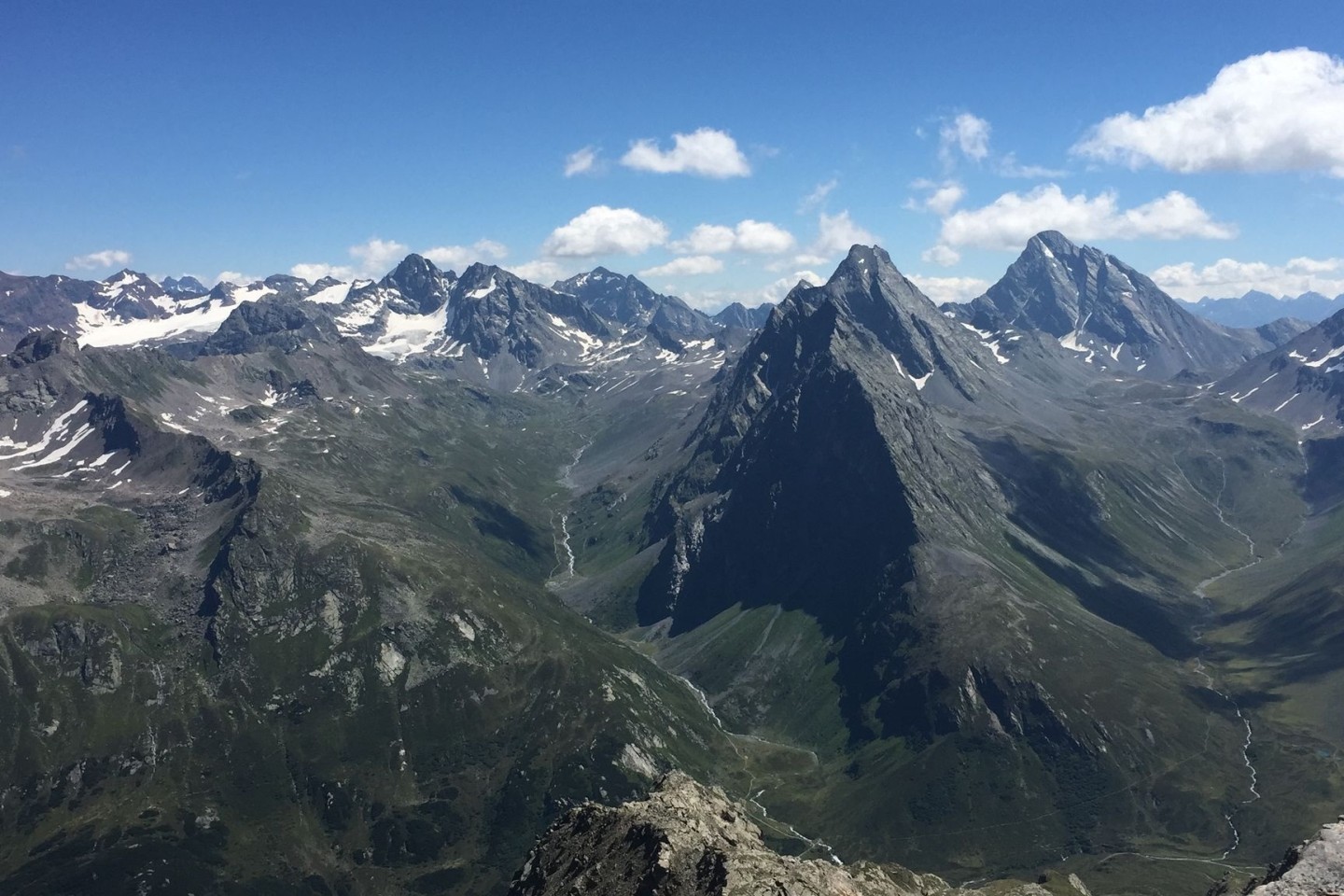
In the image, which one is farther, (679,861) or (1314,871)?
(679,861)

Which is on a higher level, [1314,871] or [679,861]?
[1314,871]

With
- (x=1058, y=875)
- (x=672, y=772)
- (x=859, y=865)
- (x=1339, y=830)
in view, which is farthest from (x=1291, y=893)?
(x=1058, y=875)

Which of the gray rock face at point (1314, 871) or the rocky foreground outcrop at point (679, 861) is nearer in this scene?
the gray rock face at point (1314, 871)

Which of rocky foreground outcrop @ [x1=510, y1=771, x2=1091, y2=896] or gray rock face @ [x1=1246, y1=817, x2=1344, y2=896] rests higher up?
gray rock face @ [x1=1246, y1=817, x2=1344, y2=896]

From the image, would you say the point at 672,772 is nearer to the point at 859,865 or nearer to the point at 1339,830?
the point at 859,865
